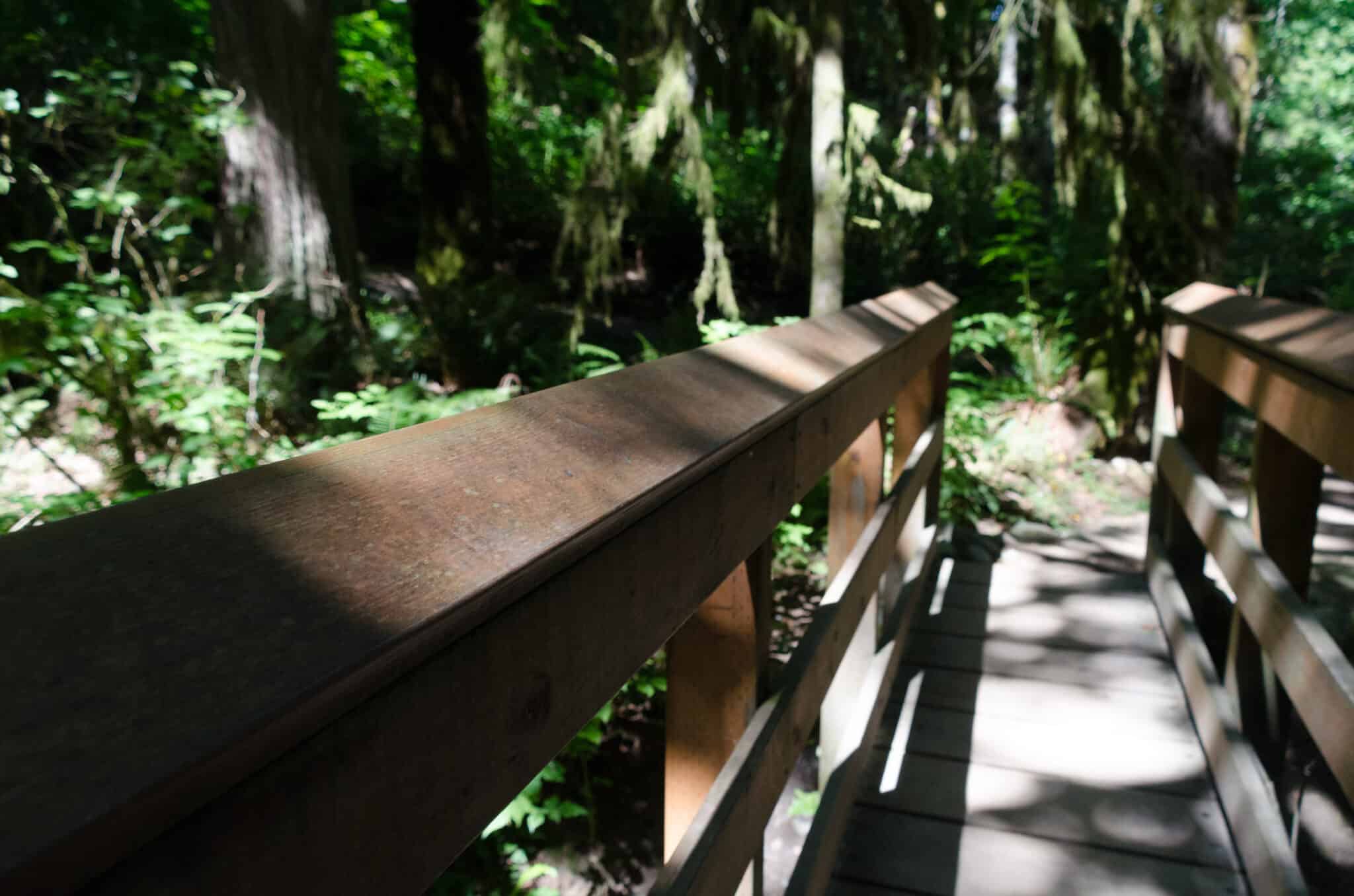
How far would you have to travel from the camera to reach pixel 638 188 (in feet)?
19.2

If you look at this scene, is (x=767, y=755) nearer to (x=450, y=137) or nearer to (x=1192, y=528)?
(x=1192, y=528)

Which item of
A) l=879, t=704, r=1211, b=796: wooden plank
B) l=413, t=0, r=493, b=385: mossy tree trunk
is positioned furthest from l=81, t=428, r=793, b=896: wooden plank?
l=413, t=0, r=493, b=385: mossy tree trunk

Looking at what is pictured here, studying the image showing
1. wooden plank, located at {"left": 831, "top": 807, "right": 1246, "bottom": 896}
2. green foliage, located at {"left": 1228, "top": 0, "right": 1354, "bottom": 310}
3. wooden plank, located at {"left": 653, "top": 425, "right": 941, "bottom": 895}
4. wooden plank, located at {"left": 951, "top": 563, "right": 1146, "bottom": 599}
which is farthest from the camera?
green foliage, located at {"left": 1228, "top": 0, "right": 1354, "bottom": 310}

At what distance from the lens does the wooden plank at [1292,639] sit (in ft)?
5.15

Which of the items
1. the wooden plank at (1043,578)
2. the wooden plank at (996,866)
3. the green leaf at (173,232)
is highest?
the green leaf at (173,232)

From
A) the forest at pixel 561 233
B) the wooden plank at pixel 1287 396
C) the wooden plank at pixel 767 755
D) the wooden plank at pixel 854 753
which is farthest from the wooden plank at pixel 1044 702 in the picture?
the wooden plank at pixel 1287 396

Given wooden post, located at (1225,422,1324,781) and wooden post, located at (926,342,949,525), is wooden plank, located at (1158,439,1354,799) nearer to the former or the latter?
wooden post, located at (1225,422,1324,781)

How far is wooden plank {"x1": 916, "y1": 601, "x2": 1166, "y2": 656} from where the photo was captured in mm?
Answer: 3387

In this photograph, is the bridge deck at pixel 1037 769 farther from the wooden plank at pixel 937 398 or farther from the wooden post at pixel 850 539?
the wooden plank at pixel 937 398

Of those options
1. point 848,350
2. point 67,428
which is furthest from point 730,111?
point 848,350

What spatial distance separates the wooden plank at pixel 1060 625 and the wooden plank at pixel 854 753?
0.22 m

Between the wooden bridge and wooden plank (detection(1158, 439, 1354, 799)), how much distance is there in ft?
0.04

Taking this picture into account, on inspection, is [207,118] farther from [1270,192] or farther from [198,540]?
[1270,192]

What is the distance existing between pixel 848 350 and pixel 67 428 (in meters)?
4.40
